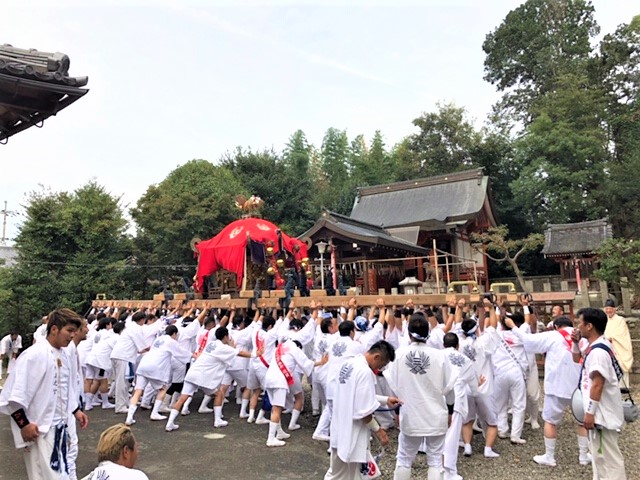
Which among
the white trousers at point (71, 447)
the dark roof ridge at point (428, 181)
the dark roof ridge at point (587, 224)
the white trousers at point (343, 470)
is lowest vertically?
the white trousers at point (343, 470)

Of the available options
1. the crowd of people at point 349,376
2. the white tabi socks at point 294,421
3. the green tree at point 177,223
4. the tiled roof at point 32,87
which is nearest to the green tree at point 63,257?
the green tree at point 177,223

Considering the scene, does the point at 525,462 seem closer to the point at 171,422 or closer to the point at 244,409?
the point at 244,409

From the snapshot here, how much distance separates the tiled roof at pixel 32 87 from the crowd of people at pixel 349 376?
2270mm

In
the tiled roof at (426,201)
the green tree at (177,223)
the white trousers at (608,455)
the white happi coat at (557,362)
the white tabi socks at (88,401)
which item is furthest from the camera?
the tiled roof at (426,201)

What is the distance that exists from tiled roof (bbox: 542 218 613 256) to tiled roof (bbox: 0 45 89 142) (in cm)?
2412

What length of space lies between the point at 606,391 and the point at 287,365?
4285mm

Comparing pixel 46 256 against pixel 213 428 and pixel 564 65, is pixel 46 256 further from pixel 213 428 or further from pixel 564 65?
pixel 564 65

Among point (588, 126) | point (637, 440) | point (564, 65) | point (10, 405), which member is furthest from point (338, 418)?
point (564, 65)

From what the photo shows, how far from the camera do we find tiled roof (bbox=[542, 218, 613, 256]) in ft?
75.3

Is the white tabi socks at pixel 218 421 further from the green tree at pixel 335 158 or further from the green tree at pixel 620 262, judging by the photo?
the green tree at pixel 335 158

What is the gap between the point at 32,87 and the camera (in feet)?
14.7

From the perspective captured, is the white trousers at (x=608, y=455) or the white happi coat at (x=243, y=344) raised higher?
the white happi coat at (x=243, y=344)

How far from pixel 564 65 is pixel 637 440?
1217 inches

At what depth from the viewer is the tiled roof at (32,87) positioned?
4.38 meters
